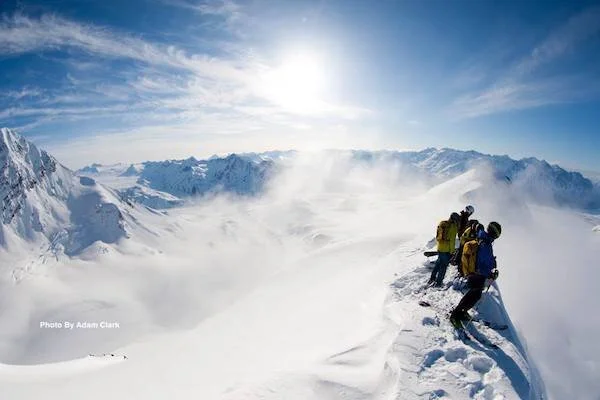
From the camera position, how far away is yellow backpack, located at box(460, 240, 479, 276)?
1055cm

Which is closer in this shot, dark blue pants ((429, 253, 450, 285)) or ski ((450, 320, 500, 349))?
ski ((450, 320, 500, 349))

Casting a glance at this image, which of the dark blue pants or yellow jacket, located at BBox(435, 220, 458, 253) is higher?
yellow jacket, located at BBox(435, 220, 458, 253)

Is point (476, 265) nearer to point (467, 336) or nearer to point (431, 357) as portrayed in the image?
point (467, 336)

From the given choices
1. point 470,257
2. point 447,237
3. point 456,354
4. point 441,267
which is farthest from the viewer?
point 441,267

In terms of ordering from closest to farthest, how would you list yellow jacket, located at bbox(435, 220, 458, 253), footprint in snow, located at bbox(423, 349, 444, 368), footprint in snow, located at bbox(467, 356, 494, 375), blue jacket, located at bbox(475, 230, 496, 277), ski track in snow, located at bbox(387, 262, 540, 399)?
ski track in snow, located at bbox(387, 262, 540, 399) < footprint in snow, located at bbox(467, 356, 494, 375) < footprint in snow, located at bbox(423, 349, 444, 368) < blue jacket, located at bbox(475, 230, 496, 277) < yellow jacket, located at bbox(435, 220, 458, 253)

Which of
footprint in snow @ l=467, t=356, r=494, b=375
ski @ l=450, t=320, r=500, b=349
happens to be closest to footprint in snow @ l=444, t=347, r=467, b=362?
footprint in snow @ l=467, t=356, r=494, b=375

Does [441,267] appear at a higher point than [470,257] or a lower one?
lower

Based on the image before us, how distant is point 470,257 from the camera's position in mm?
10641

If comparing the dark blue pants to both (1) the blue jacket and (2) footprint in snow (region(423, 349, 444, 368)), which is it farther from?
(2) footprint in snow (region(423, 349, 444, 368))

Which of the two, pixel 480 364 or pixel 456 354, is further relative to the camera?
pixel 456 354

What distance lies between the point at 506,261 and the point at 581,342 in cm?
1632

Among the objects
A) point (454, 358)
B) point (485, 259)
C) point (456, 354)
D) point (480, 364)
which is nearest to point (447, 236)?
point (485, 259)

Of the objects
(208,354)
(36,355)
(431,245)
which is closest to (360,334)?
(208,354)

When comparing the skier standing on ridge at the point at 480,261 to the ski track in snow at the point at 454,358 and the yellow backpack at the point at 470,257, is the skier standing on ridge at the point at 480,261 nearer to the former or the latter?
the yellow backpack at the point at 470,257
